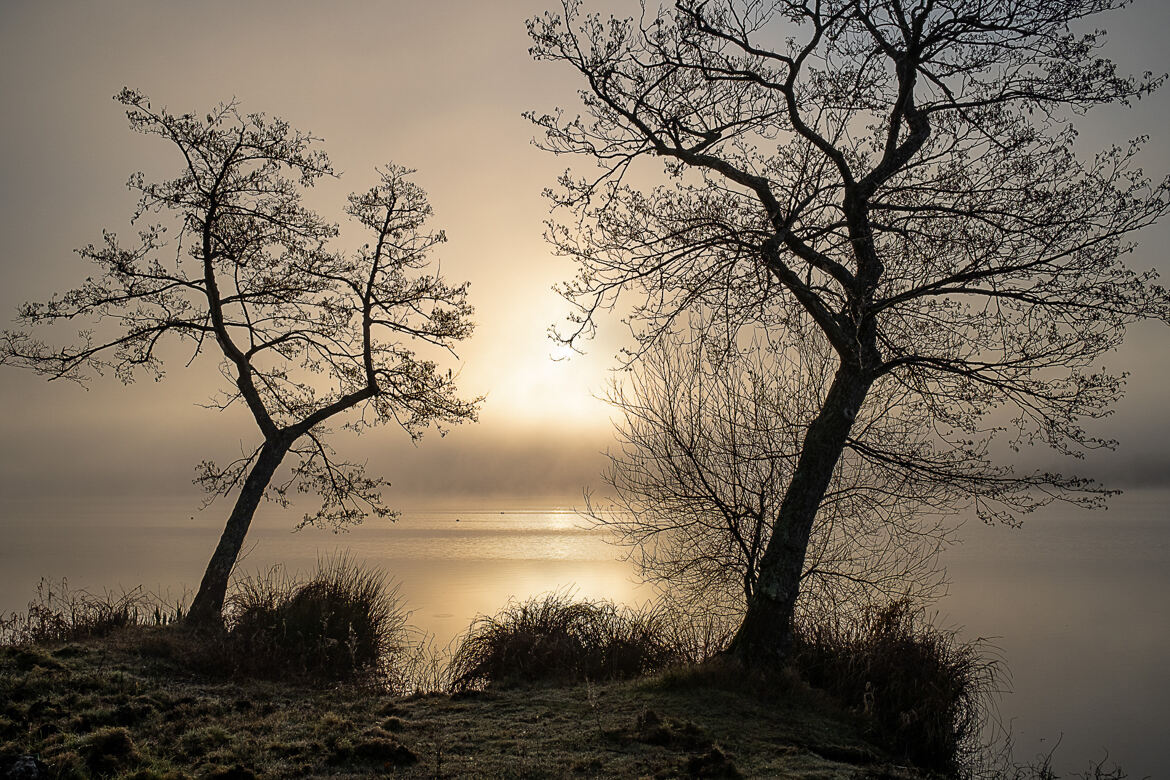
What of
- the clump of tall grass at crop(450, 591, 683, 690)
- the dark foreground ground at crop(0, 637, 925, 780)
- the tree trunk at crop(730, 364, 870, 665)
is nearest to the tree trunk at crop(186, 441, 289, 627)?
the dark foreground ground at crop(0, 637, 925, 780)

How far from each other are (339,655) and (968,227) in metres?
9.39

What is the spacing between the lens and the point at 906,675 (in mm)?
8688

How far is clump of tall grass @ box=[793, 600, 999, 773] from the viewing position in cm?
779

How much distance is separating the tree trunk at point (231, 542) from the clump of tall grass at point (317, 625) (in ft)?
0.84

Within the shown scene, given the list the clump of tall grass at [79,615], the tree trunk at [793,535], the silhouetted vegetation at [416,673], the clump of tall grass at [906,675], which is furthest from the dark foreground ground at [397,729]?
the clump of tall grass at [79,615]

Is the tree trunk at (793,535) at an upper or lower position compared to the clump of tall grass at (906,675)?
upper

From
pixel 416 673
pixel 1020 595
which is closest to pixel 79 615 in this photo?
pixel 416 673

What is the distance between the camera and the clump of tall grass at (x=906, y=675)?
307 inches

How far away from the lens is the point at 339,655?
Answer: 10109 mm

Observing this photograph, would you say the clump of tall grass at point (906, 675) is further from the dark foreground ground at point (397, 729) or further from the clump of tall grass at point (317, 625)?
the clump of tall grass at point (317, 625)

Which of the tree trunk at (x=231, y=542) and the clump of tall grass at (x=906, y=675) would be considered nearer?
the clump of tall grass at (x=906, y=675)

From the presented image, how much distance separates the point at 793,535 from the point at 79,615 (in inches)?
399

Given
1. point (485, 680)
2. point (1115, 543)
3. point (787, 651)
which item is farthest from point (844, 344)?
point (1115, 543)

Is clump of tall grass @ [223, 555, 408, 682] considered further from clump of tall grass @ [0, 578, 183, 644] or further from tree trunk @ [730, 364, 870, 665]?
tree trunk @ [730, 364, 870, 665]
